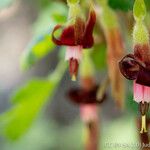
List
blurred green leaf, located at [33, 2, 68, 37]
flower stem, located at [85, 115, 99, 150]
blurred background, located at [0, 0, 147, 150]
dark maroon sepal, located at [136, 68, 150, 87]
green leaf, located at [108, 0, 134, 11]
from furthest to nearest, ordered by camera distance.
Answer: blurred background, located at [0, 0, 147, 150] < flower stem, located at [85, 115, 99, 150] < blurred green leaf, located at [33, 2, 68, 37] < green leaf, located at [108, 0, 134, 11] < dark maroon sepal, located at [136, 68, 150, 87]

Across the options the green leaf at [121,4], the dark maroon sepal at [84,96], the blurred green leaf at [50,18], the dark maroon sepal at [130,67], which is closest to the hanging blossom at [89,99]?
the dark maroon sepal at [84,96]

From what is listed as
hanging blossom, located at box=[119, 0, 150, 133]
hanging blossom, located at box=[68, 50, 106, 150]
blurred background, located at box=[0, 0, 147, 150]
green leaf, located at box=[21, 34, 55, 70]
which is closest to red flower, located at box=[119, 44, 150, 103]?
hanging blossom, located at box=[119, 0, 150, 133]

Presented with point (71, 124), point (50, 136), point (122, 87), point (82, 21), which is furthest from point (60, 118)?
point (82, 21)

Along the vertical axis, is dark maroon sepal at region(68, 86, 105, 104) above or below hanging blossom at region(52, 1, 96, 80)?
below

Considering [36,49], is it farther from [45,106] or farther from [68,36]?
[45,106]

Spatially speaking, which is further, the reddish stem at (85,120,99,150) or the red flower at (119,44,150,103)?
the reddish stem at (85,120,99,150)

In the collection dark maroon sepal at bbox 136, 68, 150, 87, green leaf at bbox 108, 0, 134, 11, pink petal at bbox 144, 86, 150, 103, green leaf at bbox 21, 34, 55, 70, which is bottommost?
pink petal at bbox 144, 86, 150, 103

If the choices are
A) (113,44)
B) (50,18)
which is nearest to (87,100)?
(50,18)

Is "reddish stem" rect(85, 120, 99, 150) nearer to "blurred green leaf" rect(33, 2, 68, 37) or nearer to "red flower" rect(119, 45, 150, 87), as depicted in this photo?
"blurred green leaf" rect(33, 2, 68, 37)
